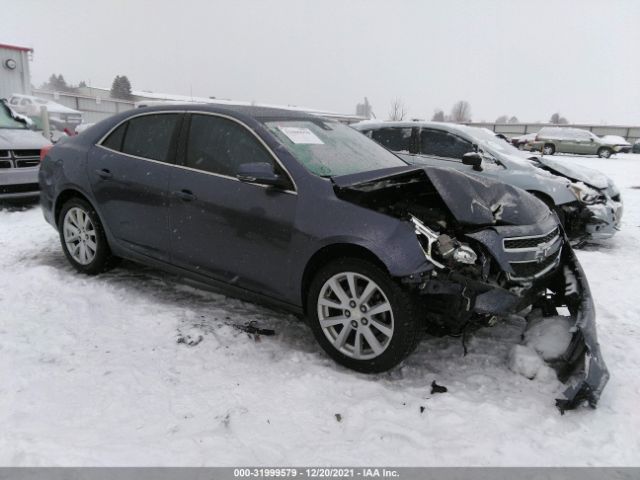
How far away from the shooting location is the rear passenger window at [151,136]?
380cm

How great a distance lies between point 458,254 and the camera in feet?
9.17

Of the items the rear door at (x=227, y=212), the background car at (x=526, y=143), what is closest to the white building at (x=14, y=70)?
the rear door at (x=227, y=212)

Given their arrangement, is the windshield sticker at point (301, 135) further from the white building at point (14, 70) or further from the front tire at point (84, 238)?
the white building at point (14, 70)

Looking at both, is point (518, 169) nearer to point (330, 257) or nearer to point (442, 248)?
point (442, 248)

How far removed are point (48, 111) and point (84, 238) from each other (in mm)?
18761

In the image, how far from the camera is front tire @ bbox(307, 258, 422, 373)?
2.74m

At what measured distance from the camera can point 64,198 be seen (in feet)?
14.7

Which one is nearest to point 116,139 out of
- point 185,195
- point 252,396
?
point 185,195

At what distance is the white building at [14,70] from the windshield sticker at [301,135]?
19671 mm

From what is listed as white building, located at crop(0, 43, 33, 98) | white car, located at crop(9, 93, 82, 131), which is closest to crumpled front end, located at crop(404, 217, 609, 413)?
white car, located at crop(9, 93, 82, 131)

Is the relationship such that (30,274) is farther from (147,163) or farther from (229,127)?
(229,127)

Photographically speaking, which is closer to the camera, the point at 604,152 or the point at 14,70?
the point at 14,70

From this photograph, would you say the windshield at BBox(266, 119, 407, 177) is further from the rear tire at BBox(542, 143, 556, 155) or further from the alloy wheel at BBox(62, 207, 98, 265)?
the rear tire at BBox(542, 143, 556, 155)

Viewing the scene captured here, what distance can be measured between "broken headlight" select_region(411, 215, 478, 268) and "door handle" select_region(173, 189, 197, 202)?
1660mm
